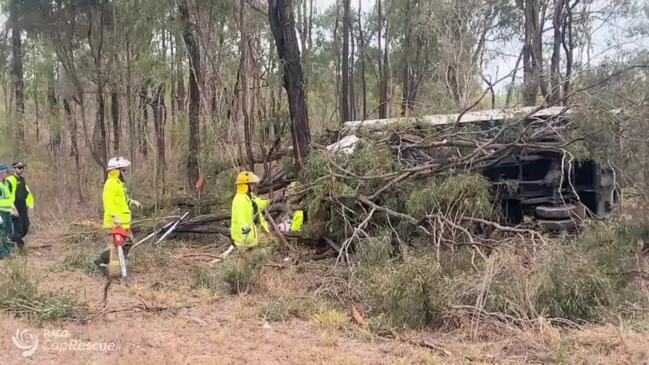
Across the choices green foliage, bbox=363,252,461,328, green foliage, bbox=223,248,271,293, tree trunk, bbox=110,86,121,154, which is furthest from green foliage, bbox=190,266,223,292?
tree trunk, bbox=110,86,121,154

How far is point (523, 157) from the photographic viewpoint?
9336mm

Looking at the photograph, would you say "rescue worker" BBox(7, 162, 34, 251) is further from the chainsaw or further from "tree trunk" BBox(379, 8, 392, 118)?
"tree trunk" BBox(379, 8, 392, 118)

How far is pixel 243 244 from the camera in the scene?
7.98 m

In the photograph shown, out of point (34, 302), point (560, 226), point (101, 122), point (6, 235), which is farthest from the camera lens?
point (101, 122)

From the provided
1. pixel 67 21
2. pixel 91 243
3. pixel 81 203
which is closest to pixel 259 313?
pixel 91 243

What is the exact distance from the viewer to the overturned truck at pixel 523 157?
860 cm

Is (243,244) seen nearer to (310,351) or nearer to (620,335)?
(310,351)

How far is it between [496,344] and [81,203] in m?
13.6

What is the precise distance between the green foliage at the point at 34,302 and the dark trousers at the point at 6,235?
316 cm

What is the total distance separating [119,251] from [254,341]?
322 cm

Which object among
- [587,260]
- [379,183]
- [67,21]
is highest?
[67,21]

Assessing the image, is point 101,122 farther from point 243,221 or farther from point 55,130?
point 243,221

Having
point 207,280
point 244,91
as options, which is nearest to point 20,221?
point 244,91

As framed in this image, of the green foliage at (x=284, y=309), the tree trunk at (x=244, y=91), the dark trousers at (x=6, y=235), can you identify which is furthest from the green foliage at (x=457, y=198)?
the dark trousers at (x=6, y=235)
